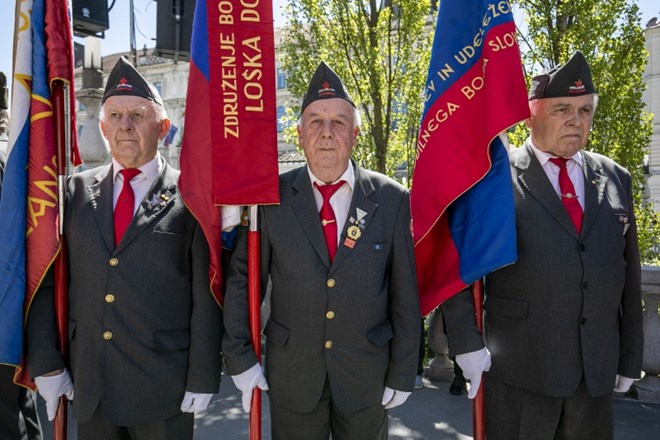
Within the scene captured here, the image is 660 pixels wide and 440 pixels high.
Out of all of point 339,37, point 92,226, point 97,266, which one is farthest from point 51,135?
point 339,37

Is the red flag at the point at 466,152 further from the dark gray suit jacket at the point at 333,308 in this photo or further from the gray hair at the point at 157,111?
the gray hair at the point at 157,111

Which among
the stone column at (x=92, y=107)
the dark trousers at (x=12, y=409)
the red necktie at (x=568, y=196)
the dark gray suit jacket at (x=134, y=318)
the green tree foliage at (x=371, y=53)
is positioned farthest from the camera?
the green tree foliage at (x=371, y=53)

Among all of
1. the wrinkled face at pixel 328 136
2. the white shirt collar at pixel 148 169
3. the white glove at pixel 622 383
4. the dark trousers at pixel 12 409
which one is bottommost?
the dark trousers at pixel 12 409

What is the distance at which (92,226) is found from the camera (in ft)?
7.71

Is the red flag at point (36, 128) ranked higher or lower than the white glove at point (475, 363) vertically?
higher

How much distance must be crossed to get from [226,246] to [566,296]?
63.9 inches

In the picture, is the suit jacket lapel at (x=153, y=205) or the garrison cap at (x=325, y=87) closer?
the suit jacket lapel at (x=153, y=205)

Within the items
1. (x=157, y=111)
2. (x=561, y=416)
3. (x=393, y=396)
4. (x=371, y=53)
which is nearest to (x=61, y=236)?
(x=157, y=111)

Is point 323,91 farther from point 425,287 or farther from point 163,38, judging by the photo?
point 163,38

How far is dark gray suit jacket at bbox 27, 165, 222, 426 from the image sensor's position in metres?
2.29

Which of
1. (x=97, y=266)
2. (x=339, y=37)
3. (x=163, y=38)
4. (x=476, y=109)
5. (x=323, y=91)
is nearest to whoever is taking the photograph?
(x=97, y=266)

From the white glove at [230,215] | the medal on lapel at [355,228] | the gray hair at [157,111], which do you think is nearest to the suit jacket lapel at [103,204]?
the gray hair at [157,111]

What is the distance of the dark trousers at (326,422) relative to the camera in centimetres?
240

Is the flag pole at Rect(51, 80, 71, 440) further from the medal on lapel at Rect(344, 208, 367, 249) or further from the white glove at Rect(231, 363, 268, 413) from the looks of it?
the medal on lapel at Rect(344, 208, 367, 249)
